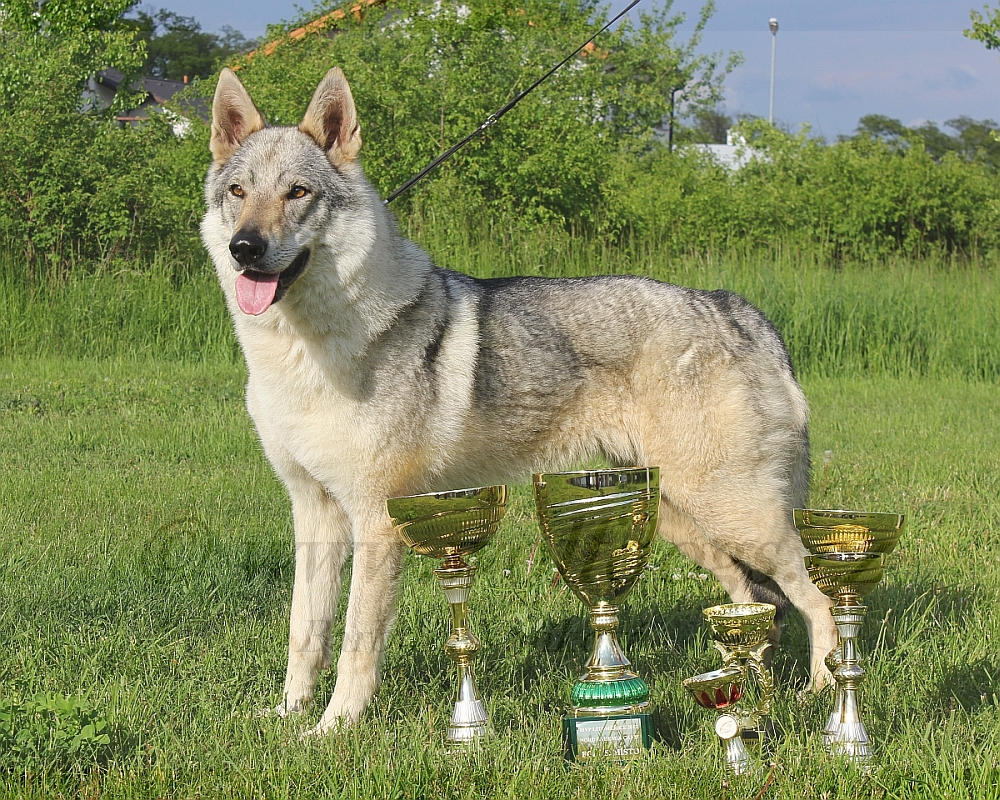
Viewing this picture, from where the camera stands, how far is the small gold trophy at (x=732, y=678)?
296cm

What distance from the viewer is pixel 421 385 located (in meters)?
3.87

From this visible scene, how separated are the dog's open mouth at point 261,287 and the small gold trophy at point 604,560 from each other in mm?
1149

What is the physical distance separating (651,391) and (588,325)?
15.5 inches

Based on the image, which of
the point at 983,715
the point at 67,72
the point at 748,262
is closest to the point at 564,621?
the point at 983,715

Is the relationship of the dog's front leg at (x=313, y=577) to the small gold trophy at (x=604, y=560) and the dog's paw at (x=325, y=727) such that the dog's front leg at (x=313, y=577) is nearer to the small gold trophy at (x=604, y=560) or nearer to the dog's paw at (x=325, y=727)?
the dog's paw at (x=325, y=727)

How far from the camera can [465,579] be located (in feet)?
10.8

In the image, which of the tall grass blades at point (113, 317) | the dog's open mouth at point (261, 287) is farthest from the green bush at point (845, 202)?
the dog's open mouth at point (261, 287)

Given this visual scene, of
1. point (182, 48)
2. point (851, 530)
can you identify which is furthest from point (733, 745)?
point (182, 48)

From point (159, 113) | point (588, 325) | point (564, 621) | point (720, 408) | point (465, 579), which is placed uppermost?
point (159, 113)

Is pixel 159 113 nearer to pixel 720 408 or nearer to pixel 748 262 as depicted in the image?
A: pixel 748 262

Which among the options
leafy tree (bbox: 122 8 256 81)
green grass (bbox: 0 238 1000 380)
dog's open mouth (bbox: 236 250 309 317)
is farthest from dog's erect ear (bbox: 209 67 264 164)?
leafy tree (bbox: 122 8 256 81)

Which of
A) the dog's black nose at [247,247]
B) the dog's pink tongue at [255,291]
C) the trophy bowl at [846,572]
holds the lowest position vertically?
the trophy bowl at [846,572]

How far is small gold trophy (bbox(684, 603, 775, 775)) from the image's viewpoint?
296cm

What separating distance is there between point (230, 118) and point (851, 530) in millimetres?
2718
